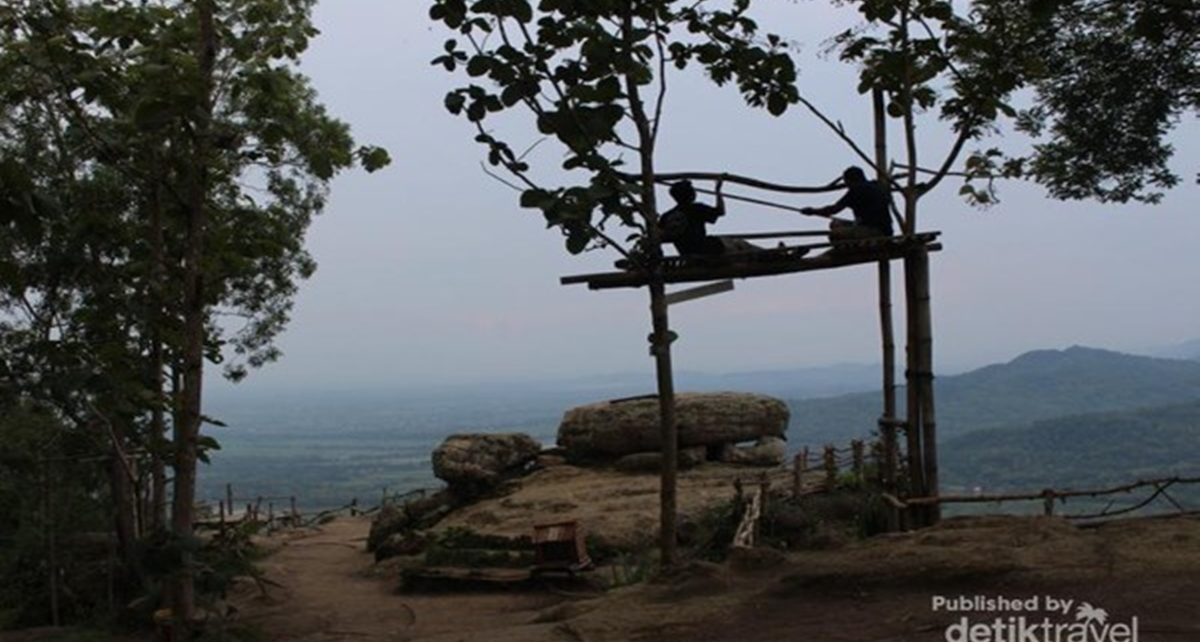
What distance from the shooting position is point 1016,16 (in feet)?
33.3

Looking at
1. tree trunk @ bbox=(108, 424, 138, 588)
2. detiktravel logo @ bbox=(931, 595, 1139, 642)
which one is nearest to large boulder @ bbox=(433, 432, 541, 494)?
tree trunk @ bbox=(108, 424, 138, 588)

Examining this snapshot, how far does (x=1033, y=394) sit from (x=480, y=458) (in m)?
132

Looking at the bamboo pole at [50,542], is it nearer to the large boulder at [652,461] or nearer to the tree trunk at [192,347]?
the tree trunk at [192,347]

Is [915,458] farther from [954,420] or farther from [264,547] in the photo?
[954,420]

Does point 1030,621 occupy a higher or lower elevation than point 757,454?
higher

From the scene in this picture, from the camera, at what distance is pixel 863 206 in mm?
A: 9961

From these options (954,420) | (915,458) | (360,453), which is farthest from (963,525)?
(360,453)

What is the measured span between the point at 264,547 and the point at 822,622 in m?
16.3

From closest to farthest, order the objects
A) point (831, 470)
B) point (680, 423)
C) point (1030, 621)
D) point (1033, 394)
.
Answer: point (1030, 621) → point (831, 470) → point (680, 423) → point (1033, 394)

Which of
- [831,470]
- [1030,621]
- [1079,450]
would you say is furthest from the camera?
[1079,450]

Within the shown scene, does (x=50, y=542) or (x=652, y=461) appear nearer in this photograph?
(x=50, y=542)

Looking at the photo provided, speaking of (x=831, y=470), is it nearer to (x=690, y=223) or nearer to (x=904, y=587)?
(x=690, y=223)

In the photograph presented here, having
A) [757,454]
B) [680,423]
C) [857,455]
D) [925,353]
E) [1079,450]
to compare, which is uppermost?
[925,353]

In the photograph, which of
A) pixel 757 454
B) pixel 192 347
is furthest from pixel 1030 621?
pixel 757 454
